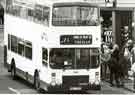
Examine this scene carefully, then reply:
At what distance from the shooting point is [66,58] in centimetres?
2833

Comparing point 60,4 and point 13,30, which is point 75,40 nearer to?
point 60,4

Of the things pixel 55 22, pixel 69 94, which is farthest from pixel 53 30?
pixel 69 94

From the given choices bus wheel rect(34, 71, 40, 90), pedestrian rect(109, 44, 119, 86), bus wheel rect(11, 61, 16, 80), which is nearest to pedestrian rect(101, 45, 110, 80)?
pedestrian rect(109, 44, 119, 86)

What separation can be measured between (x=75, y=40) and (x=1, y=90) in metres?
4.40

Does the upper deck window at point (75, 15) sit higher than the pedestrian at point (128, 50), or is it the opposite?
the upper deck window at point (75, 15)

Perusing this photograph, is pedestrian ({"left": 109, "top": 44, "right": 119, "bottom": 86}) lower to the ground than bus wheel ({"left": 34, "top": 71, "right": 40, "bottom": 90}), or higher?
higher

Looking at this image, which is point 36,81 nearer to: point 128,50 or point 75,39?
point 75,39

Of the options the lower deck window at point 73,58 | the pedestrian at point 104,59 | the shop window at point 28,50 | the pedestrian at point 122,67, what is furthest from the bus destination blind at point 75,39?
the shop window at point 28,50

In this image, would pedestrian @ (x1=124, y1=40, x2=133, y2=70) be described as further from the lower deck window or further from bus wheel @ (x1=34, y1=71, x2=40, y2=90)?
bus wheel @ (x1=34, y1=71, x2=40, y2=90)

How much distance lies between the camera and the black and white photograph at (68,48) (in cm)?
2823

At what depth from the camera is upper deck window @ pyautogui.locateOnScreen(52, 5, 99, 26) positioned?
2811cm

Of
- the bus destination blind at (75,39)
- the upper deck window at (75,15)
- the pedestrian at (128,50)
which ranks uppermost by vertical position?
the upper deck window at (75,15)

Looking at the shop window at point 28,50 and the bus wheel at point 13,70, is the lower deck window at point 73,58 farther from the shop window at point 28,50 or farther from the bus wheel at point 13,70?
the bus wheel at point 13,70

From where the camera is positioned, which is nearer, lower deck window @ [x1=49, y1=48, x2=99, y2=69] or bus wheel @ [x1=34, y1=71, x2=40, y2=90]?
lower deck window @ [x1=49, y1=48, x2=99, y2=69]
